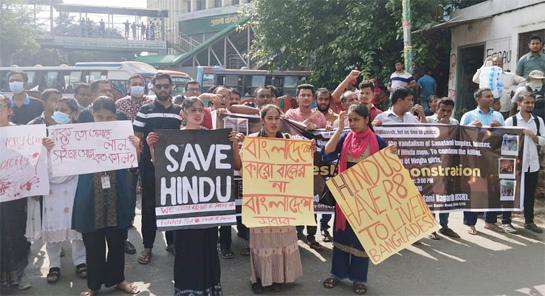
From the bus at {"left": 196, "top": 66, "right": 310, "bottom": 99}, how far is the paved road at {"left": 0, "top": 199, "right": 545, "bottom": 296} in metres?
14.8

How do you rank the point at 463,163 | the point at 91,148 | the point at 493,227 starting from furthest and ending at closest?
the point at 493,227 < the point at 463,163 < the point at 91,148

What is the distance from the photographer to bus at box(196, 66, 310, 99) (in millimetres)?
20156

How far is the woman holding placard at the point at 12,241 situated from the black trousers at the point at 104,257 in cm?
71

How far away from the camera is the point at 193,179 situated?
3887 mm

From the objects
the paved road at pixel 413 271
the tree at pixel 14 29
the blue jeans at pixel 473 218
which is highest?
the tree at pixel 14 29

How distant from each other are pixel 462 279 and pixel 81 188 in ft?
11.7

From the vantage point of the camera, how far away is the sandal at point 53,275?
4430 mm

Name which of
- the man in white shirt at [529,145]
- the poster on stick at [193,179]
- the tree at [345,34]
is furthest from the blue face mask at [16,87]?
the tree at [345,34]

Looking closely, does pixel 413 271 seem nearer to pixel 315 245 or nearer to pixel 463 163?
pixel 315 245

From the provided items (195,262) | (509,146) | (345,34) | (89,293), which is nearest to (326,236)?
(195,262)

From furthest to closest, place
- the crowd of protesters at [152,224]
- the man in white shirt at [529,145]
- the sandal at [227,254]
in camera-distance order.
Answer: the man in white shirt at [529,145] → the sandal at [227,254] → the crowd of protesters at [152,224]

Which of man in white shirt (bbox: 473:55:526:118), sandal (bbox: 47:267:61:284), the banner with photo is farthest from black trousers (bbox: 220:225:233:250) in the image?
man in white shirt (bbox: 473:55:526:118)

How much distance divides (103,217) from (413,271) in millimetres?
2998

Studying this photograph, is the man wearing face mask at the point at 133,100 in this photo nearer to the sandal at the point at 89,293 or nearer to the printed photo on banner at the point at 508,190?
the sandal at the point at 89,293
